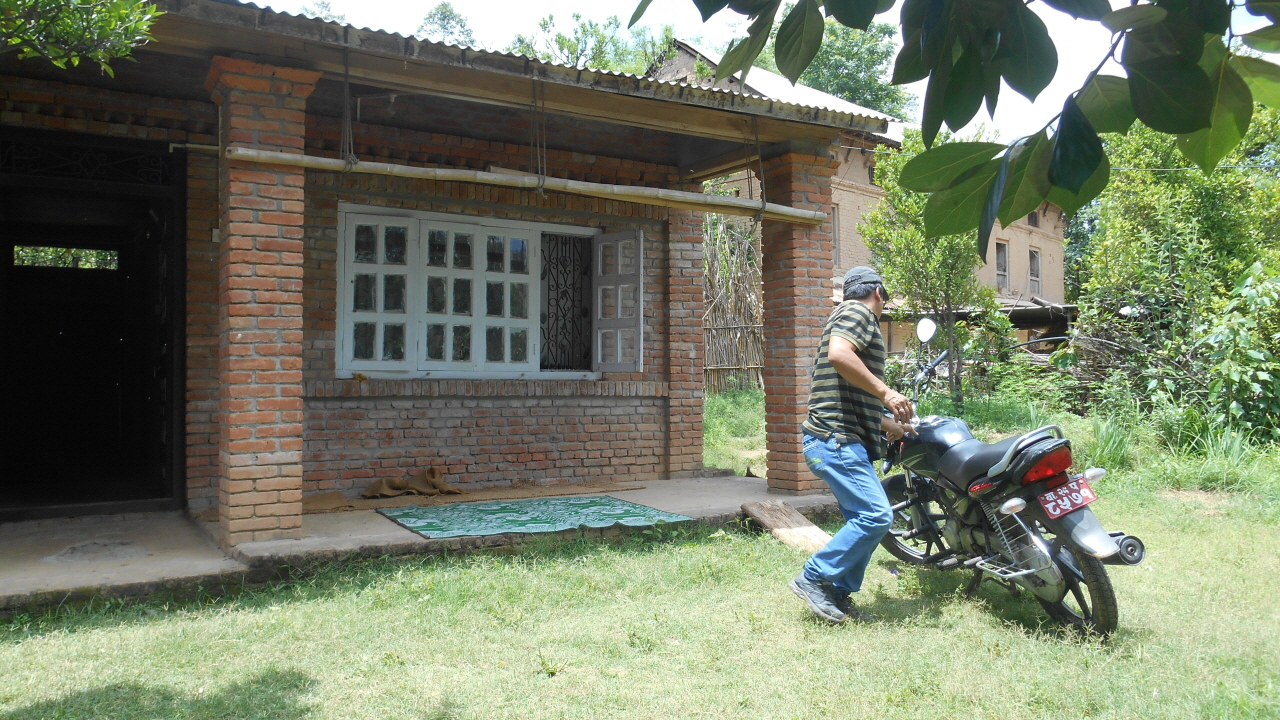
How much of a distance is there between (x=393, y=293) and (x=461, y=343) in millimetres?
752

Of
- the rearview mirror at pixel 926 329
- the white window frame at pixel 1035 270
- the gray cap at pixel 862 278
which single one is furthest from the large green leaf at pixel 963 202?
the white window frame at pixel 1035 270

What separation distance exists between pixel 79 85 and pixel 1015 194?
7.12 m

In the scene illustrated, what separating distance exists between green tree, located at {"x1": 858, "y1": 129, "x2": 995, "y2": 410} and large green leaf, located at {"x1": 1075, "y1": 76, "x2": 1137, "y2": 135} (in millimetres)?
12001

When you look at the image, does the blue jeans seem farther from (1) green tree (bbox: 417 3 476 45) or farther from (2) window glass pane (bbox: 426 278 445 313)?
(1) green tree (bbox: 417 3 476 45)

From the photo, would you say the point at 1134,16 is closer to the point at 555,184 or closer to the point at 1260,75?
the point at 1260,75

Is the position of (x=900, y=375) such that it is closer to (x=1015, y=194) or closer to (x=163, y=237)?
(x=163, y=237)

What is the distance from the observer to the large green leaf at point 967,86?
3.54 feet

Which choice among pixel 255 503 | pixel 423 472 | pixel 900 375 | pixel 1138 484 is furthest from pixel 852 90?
pixel 255 503

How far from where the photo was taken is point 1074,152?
1.00 metres

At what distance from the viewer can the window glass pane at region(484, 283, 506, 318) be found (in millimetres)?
8250

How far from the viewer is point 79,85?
6395 mm

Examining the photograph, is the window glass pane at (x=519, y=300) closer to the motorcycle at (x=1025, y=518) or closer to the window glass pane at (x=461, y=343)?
the window glass pane at (x=461, y=343)

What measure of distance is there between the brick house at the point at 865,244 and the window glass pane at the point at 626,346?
11.7 ft

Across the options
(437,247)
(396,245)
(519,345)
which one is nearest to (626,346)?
(519,345)
